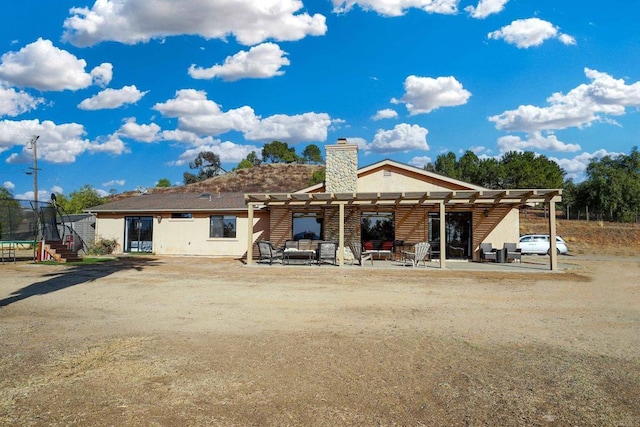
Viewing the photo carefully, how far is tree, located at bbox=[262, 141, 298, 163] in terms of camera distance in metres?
89.2

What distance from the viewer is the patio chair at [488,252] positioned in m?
17.1

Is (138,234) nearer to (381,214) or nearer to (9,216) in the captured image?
(9,216)

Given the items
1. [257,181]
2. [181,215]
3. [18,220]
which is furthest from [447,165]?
[18,220]

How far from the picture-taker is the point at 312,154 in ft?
299

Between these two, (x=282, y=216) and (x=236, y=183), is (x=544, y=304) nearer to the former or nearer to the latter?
(x=282, y=216)

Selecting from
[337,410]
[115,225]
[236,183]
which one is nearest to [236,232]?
[115,225]

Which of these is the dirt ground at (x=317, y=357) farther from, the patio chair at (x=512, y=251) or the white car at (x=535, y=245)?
the white car at (x=535, y=245)

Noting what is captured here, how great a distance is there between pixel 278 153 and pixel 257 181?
74.2ft

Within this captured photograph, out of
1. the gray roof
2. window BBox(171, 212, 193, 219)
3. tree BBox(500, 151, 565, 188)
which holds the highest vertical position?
tree BBox(500, 151, 565, 188)

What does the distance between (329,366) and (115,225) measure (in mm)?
20091

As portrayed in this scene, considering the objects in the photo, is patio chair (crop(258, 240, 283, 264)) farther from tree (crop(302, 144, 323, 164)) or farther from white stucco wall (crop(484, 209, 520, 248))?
tree (crop(302, 144, 323, 164))

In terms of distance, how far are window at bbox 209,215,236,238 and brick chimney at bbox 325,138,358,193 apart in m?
5.31

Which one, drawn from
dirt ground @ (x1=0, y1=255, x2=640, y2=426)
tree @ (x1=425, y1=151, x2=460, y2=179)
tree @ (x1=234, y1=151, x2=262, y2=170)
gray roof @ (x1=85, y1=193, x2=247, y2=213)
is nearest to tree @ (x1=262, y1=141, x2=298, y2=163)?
tree @ (x1=234, y1=151, x2=262, y2=170)

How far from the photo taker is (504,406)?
12.0ft
